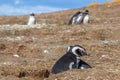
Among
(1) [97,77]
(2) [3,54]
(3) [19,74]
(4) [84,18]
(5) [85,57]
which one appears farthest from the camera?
(4) [84,18]

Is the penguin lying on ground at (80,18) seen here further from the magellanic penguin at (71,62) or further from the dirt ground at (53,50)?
the magellanic penguin at (71,62)

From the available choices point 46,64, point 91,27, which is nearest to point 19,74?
point 46,64

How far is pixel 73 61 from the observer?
42.5 feet

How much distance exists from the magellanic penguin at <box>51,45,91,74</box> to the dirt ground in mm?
326

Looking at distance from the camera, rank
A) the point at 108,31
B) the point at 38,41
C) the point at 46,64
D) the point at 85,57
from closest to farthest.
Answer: the point at 46,64 < the point at 85,57 < the point at 38,41 < the point at 108,31

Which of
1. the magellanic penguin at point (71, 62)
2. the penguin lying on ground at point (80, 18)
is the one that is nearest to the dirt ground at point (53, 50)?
the magellanic penguin at point (71, 62)

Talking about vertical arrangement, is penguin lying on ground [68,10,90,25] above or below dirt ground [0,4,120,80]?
above

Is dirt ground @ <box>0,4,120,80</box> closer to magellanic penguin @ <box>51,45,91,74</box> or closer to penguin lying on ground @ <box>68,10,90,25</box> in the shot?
magellanic penguin @ <box>51,45,91,74</box>

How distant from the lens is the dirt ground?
10.8 m

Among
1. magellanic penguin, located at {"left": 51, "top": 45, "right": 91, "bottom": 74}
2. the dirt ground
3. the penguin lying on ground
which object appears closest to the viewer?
the dirt ground

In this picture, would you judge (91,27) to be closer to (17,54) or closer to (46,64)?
(17,54)

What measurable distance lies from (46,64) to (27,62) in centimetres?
72

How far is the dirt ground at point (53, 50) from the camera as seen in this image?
10.8 m

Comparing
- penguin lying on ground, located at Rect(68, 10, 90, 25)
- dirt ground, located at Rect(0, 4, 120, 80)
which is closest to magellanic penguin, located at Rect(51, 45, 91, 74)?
dirt ground, located at Rect(0, 4, 120, 80)
